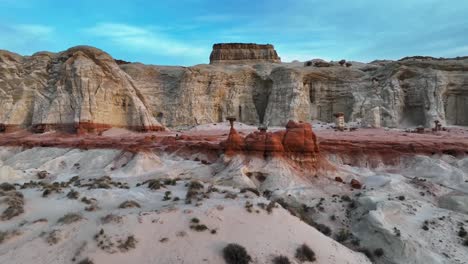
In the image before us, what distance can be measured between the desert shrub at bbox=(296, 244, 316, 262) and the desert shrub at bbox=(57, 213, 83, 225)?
7.37 meters

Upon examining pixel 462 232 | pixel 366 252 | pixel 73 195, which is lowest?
pixel 366 252

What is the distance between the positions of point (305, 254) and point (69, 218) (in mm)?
7899

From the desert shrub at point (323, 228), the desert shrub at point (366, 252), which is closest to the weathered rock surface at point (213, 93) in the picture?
the desert shrub at point (323, 228)

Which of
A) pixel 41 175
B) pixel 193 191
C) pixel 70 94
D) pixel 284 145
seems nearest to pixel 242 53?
pixel 70 94

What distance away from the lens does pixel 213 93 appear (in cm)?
5422

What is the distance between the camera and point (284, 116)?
5053 centimetres

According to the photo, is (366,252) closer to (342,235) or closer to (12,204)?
(342,235)

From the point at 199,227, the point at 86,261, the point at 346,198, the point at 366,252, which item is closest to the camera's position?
the point at 86,261

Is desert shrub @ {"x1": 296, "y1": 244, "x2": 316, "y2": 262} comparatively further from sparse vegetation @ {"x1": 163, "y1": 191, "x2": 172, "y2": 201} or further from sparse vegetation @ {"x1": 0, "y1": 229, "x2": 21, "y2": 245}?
sparse vegetation @ {"x1": 0, "y1": 229, "x2": 21, "y2": 245}

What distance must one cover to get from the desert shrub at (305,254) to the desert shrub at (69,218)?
7.37 m

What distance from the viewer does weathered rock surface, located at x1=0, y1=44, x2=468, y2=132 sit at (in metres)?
43.5

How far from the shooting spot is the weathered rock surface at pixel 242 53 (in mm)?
82312

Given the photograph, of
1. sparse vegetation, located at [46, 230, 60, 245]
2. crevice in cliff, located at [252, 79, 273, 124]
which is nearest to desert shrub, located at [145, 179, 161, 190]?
sparse vegetation, located at [46, 230, 60, 245]

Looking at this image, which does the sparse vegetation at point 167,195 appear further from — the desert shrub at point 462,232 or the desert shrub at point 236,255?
the desert shrub at point 462,232
